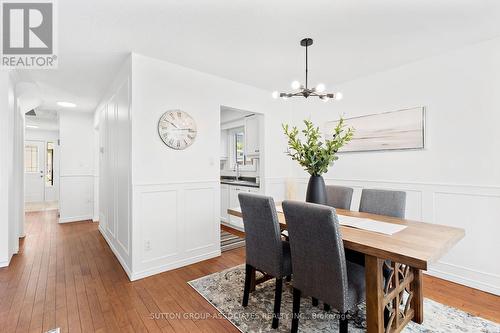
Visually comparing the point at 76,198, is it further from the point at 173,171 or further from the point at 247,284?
the point at 247,284

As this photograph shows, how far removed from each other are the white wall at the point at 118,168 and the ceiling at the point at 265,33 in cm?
39

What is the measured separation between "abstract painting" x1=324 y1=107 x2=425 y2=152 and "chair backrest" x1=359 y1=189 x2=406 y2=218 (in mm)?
986

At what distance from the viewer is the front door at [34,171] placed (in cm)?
754

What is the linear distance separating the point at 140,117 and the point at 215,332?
223 centimetres

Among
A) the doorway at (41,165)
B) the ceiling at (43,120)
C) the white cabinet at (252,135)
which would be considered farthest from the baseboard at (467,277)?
the doorway at (41,165)

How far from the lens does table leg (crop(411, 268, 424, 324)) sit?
6.21 ft

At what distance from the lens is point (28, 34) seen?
221cm

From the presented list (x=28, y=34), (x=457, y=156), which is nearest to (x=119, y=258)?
(x=28, y=34)

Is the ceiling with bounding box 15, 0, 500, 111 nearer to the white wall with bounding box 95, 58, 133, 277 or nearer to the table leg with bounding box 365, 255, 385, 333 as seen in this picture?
→ the white wall with bounding box 95, 58, 133, 277

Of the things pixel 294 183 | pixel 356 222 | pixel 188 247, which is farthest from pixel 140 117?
pixel 294 183

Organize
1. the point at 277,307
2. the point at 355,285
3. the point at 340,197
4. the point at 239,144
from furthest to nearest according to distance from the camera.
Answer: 1. the point at 239,144
2. the point at 340,197
3. the point at 277,307
4. the point at 355,285

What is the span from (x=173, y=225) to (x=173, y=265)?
0.48 metres

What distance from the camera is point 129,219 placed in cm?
272

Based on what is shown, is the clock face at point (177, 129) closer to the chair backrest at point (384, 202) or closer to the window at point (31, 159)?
the chair backrest at point (384, 202)
